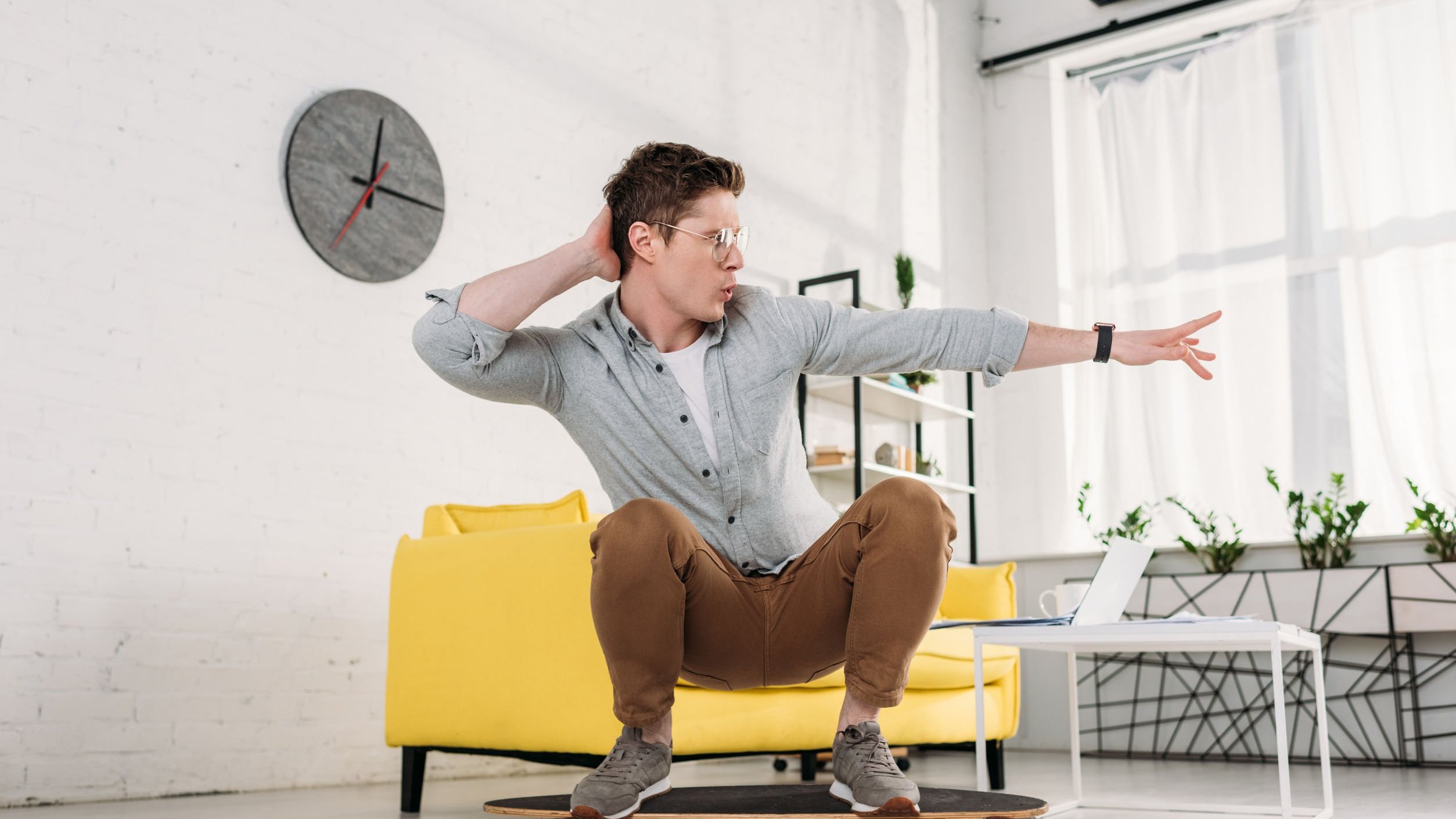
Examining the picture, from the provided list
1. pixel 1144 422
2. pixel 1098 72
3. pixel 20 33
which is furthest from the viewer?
pixel 1098 72

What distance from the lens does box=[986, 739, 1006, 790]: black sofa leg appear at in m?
3.13

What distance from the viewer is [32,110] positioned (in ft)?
9.38

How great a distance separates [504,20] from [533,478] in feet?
4.99

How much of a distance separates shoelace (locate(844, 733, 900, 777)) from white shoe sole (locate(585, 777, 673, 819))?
282 millimetres

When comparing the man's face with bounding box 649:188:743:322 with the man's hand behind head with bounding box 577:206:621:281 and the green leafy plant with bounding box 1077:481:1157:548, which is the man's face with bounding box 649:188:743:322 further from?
the green leafy plant with bounding box 1077:481:1157:548

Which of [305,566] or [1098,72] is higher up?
[1098,72]

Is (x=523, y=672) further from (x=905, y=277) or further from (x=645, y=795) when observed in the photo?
(x=905, y=277)

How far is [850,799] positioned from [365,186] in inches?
100.0

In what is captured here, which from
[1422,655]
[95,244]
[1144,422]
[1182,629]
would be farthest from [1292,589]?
[95,244]

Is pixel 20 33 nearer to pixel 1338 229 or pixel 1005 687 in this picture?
pixel 1005 687

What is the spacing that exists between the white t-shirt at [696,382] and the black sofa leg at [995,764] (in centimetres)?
167

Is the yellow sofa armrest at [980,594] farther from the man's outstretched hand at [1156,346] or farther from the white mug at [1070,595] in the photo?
the man's outstretched hand at [1156,346]

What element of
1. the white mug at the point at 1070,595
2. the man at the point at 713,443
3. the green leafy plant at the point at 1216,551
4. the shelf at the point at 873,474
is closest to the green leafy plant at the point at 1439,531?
the green leafy plant at the point at 1216,551

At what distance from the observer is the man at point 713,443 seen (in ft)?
5.54
